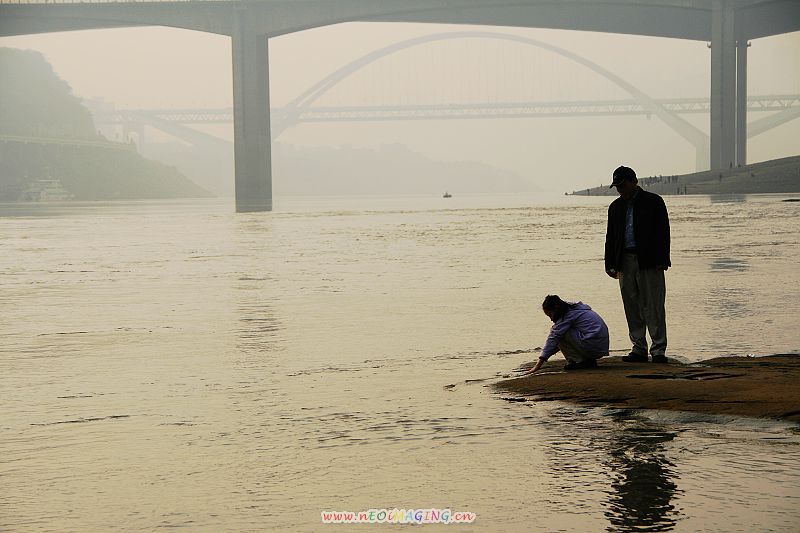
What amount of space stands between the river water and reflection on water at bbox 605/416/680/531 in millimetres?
18

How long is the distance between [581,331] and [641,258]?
967 millimetres

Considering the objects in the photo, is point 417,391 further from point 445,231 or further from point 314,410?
point 445,231

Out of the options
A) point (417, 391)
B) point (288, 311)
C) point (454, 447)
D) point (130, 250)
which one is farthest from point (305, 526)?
point (130, 250)

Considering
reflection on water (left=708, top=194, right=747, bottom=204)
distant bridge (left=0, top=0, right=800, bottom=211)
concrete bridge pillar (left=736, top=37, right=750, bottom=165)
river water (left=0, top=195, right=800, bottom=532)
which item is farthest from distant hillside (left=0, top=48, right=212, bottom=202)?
river water (left=0, top=195, right=800, bottom=532)

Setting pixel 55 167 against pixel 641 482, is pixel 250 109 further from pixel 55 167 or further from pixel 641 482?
pixel 641 482

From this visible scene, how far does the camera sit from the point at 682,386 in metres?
8.78

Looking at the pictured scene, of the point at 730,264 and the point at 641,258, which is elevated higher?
the point at 641,258

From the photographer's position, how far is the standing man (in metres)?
10.3

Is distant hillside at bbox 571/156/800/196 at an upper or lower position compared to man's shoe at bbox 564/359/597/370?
upper

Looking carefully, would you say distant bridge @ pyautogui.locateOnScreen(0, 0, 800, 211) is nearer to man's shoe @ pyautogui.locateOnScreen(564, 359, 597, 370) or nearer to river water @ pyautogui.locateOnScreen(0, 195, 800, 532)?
river water @ pyautogui.locateOnScreen(0, 195, 800, 532)

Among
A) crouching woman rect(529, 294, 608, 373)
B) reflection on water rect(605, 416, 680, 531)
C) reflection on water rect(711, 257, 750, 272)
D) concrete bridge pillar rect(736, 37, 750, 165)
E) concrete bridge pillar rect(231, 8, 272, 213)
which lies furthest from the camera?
concrete bridge pillar rect(736, 37, 750, 165)

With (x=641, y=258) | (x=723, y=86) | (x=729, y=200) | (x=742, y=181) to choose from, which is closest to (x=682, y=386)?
(x=641, y=258)

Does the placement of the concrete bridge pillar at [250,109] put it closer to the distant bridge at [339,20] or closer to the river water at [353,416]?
the distant bridge at [339,20]

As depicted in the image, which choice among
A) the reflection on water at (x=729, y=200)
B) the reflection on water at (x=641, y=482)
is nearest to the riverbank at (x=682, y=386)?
the reflection on water at (x=641, y=482)
